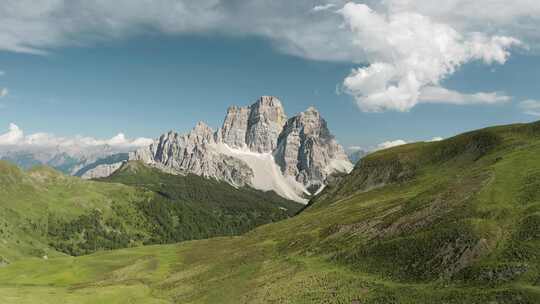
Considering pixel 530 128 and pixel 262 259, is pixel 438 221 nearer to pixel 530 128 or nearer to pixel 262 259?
pixel 262 259

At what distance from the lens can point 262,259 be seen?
9244 centimetres

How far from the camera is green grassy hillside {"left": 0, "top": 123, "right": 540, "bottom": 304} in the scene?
5162cm

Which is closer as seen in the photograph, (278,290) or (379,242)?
(278,290)

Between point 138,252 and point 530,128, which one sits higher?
point 530,128

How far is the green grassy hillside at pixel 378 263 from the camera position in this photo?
5162cm

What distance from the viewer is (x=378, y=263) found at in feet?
213

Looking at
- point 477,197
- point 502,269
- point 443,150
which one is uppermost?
point 443,150

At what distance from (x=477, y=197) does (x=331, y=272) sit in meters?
27.7

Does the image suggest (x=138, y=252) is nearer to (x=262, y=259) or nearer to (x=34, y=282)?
(x=34, y=282)

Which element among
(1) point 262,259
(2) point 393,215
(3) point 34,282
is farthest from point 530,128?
(3) point 34,282

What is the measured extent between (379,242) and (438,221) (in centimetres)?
1021

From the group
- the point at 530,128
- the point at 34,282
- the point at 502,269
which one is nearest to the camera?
the point at 502,269

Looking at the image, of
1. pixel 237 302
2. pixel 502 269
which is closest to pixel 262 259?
pixel 237 302

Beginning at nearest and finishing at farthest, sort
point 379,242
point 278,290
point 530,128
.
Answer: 1. point 278,290
2. point 379,242
3. point 530,128
